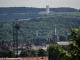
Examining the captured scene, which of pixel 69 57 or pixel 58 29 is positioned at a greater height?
pixel 69 57

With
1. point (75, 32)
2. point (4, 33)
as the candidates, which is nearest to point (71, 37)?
point (75, 32)

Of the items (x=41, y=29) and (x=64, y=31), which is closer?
(x=64, y=31)

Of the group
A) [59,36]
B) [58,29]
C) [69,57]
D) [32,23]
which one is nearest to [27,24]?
[32,23]

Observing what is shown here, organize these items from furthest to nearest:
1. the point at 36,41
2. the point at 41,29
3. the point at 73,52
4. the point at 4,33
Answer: the point at 41,29, the point at 4,33, the point at 36,41, the point at 73,52

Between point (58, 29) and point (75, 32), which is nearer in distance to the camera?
point (75, 32)

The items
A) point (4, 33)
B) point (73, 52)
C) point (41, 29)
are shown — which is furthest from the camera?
point (41, 29)

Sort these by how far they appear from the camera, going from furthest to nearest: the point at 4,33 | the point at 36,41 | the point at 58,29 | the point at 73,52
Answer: the point at 58,29 < the point at 4,33 < the point at 36,41 < the point at 73,52

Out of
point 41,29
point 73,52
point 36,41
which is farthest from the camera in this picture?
point 41,29

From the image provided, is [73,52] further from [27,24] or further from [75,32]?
[27,24]

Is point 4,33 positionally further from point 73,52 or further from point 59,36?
point 73,52
